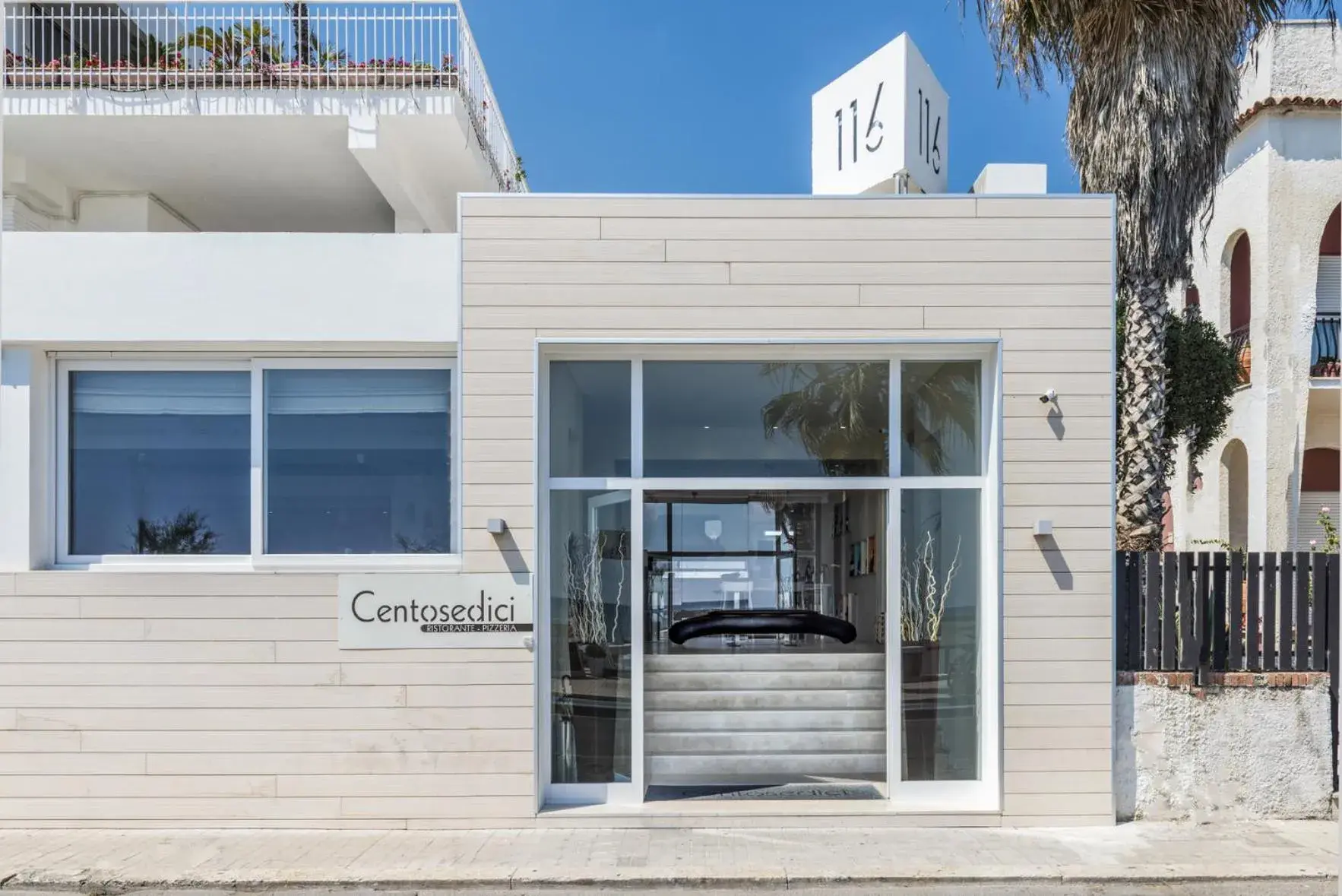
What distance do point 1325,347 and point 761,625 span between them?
1037cm

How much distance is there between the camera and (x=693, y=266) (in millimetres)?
6602

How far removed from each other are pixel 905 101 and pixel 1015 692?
4325 millimetres

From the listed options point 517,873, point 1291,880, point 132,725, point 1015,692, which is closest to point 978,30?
point 1015,692

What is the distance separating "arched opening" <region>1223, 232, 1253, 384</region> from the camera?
47.1 ft

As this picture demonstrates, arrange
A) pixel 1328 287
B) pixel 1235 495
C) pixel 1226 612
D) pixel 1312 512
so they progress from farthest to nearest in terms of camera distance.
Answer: pixel 1235 495
pixel 1312 512
pixel 1328 287
pixel 1226 612

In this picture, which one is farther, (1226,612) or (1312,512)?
(1312,512)

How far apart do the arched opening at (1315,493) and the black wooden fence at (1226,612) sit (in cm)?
828

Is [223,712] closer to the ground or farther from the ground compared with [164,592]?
closer to the ground

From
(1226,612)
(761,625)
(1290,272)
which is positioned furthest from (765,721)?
(1290,272)

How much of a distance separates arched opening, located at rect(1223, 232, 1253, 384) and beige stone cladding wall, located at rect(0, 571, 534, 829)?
1222 centimetres

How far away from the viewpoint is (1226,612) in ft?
22.2

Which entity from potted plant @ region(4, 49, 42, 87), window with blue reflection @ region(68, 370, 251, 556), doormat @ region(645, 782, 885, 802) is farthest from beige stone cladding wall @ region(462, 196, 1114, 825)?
potted plant @ region(4, 49, 42, 87)

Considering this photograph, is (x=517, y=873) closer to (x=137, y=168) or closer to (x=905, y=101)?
(x=905, y=101)

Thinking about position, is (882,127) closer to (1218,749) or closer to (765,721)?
(765,721)
